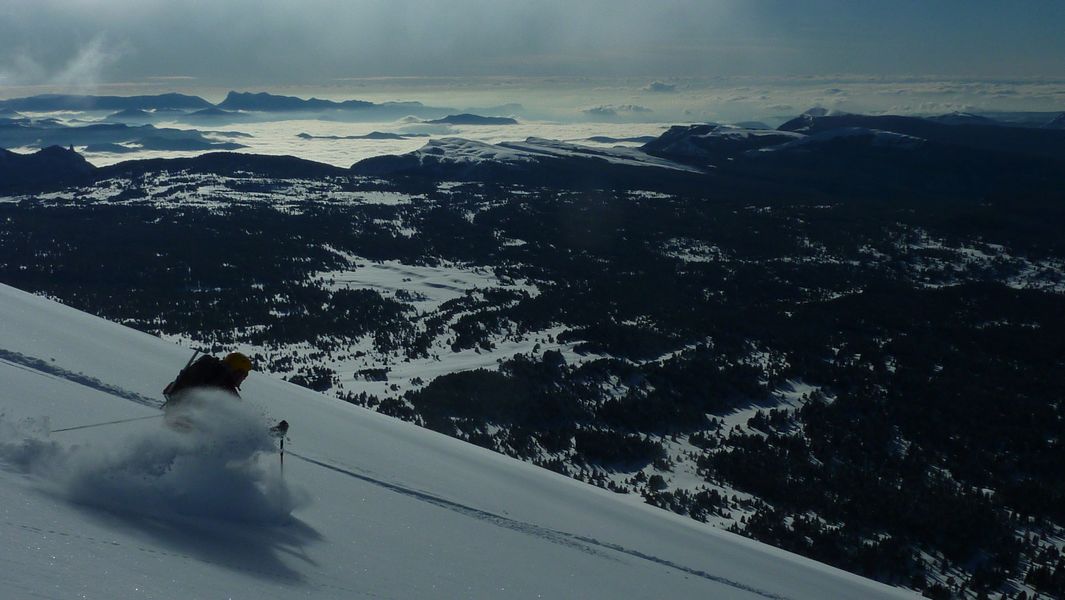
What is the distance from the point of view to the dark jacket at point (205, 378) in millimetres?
6141

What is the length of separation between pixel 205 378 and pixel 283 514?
1.47 metres

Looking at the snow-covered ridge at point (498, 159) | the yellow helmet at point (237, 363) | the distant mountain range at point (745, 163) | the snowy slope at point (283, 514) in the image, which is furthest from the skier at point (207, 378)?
the snow-covered ridge at point (498, 159)

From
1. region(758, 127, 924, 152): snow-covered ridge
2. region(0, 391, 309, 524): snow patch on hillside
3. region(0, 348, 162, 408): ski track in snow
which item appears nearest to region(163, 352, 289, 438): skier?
region(0, 391, 309, 524): snow patch on hillside

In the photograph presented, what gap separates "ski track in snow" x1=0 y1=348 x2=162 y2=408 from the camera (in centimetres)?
740

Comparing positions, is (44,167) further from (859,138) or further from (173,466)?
(859,138)

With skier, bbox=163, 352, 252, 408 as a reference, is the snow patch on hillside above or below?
below

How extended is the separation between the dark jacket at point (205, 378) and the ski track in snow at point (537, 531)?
124 cm

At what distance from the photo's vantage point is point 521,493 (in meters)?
8.78

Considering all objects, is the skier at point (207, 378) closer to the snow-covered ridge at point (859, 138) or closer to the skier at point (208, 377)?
the skier at point (208, 377)

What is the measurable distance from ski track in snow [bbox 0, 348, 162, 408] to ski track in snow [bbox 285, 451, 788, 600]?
1.66 metres

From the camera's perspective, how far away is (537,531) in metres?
7.44

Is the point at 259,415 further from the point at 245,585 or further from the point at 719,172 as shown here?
the point at 719,172

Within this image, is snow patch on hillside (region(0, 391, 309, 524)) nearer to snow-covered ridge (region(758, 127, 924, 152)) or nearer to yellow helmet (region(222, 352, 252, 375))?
yellow helmet (region(222, 352, 252, 375))

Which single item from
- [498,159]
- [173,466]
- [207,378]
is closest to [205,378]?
[207,378]
